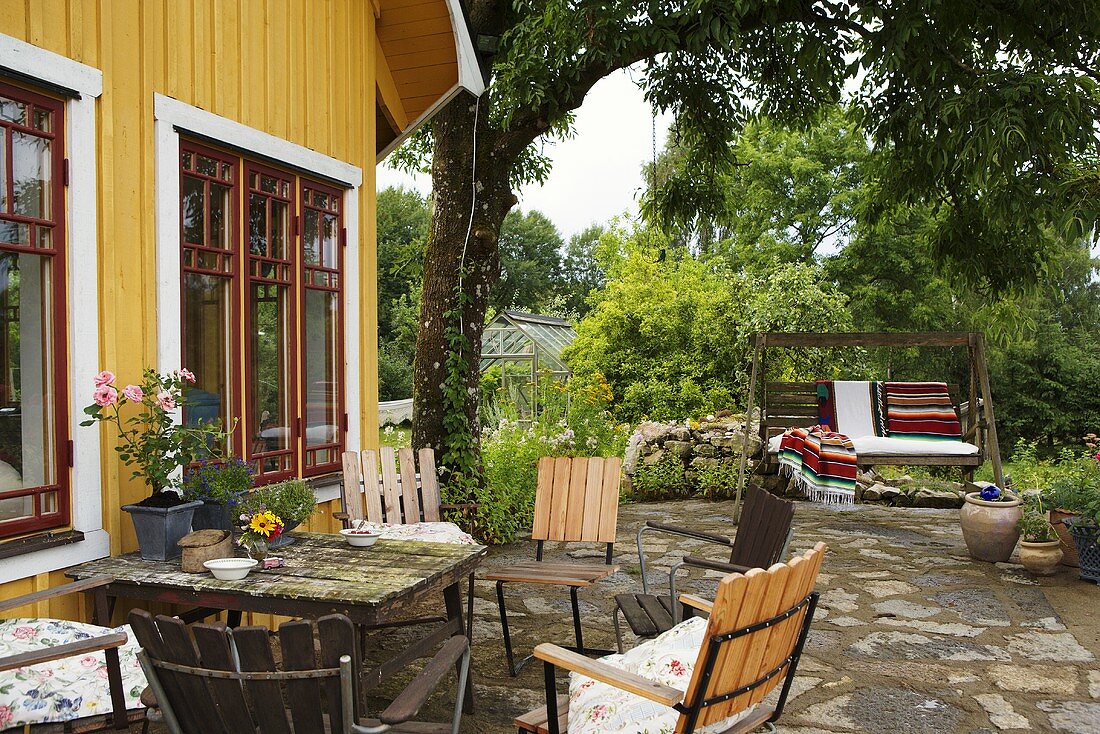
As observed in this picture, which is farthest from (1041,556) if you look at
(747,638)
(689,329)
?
(689,329)

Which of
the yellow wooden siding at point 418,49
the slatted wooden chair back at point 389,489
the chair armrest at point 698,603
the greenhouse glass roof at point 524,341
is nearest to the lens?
the chair armrest at point 698,603

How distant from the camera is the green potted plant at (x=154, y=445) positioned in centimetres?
354

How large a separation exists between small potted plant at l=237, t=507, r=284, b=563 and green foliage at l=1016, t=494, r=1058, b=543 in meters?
5.03

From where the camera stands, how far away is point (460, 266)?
739 cm

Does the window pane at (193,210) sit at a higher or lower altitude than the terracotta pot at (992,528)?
higher

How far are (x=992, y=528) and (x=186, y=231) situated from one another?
5.61m

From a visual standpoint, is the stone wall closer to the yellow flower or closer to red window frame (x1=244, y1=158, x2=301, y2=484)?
red window frame (x1=244, y1=158, x2=301, y2=484)

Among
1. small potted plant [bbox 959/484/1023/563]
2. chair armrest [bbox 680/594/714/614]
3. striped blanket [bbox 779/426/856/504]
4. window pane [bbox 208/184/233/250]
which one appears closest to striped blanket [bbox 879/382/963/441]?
striped blanket [bbox 779/426/856/504]

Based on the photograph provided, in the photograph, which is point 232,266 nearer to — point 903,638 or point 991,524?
point 903,638

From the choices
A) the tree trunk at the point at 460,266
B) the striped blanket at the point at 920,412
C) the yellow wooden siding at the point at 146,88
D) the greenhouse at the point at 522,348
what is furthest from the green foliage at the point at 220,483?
the greenhouse at the point at 522,348

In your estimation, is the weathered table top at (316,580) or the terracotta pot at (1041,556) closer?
the weathered table top at (316,580)

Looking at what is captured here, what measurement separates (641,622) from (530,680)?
0.76 metres

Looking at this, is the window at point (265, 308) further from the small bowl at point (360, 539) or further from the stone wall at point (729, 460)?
the stone wall at point (729, 460)

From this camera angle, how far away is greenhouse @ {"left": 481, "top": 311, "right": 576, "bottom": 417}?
17891mm
